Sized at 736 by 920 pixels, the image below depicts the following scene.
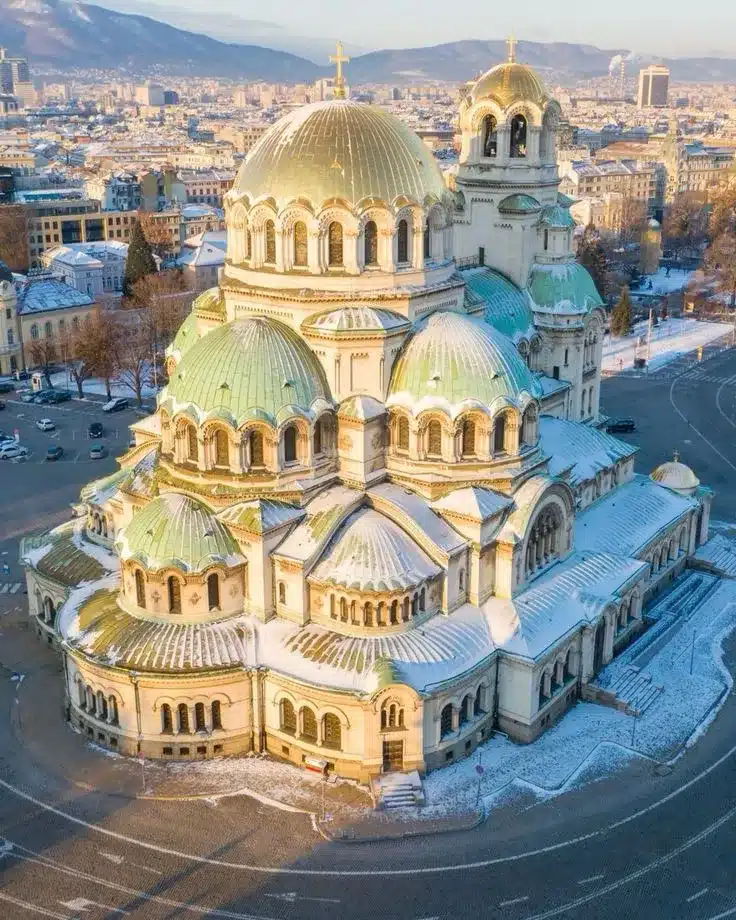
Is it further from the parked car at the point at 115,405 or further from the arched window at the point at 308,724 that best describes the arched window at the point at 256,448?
the parked car at the point at 115,405

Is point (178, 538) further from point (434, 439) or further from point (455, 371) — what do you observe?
point (455, 371)

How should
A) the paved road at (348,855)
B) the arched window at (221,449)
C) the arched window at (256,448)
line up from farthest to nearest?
1. the arched window at (221,449)
2. the arched window at (256,448)
3. the paved road at (348,855)

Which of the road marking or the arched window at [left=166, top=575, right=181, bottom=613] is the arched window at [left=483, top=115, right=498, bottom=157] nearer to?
the arched window at [left=166, top=575, right=181, bottom=613]

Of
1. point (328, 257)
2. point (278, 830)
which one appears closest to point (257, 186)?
point (328, 257)

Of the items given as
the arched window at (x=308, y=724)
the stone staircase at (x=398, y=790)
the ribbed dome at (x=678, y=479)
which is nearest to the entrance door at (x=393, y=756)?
the stone staircase at (x=398, y=790)

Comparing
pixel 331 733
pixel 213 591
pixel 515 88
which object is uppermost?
pixel 515 88

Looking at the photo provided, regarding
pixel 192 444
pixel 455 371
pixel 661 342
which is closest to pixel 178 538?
pixel 192 444
